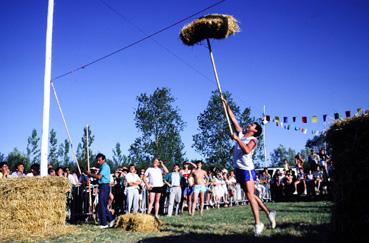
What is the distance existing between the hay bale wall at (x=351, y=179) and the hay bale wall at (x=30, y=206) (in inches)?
271

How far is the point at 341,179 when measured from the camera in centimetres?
514

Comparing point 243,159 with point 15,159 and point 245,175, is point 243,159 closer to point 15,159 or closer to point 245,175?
point 245,175

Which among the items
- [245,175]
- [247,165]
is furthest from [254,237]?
[247,165]

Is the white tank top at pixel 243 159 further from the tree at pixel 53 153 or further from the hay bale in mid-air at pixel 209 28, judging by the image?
the tree at pixel 53 153

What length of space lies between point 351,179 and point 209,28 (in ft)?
15.1

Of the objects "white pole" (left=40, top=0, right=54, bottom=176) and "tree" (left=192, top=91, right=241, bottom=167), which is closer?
"white pole" (left=40, top=0, right=54, bottom=176)

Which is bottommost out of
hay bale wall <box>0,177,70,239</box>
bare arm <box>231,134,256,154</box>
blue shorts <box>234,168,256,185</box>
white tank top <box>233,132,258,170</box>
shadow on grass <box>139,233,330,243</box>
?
shadow on grass <box>139,233,330,243</box>

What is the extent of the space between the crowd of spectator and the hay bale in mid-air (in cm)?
488

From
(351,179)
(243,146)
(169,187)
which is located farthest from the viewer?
(169,187)

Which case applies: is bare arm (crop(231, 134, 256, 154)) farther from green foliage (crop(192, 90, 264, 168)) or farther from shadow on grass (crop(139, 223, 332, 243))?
green foliage (crop(192, 90, 264, 168))

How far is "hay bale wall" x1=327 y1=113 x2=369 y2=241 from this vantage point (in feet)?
15.7

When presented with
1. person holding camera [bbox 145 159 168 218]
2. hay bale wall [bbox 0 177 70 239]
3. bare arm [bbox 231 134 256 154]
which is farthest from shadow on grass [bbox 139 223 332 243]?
person holding camera [bbox 145 159 168 218]

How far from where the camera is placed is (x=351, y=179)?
494 centimetres

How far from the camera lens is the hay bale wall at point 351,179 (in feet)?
15.7
